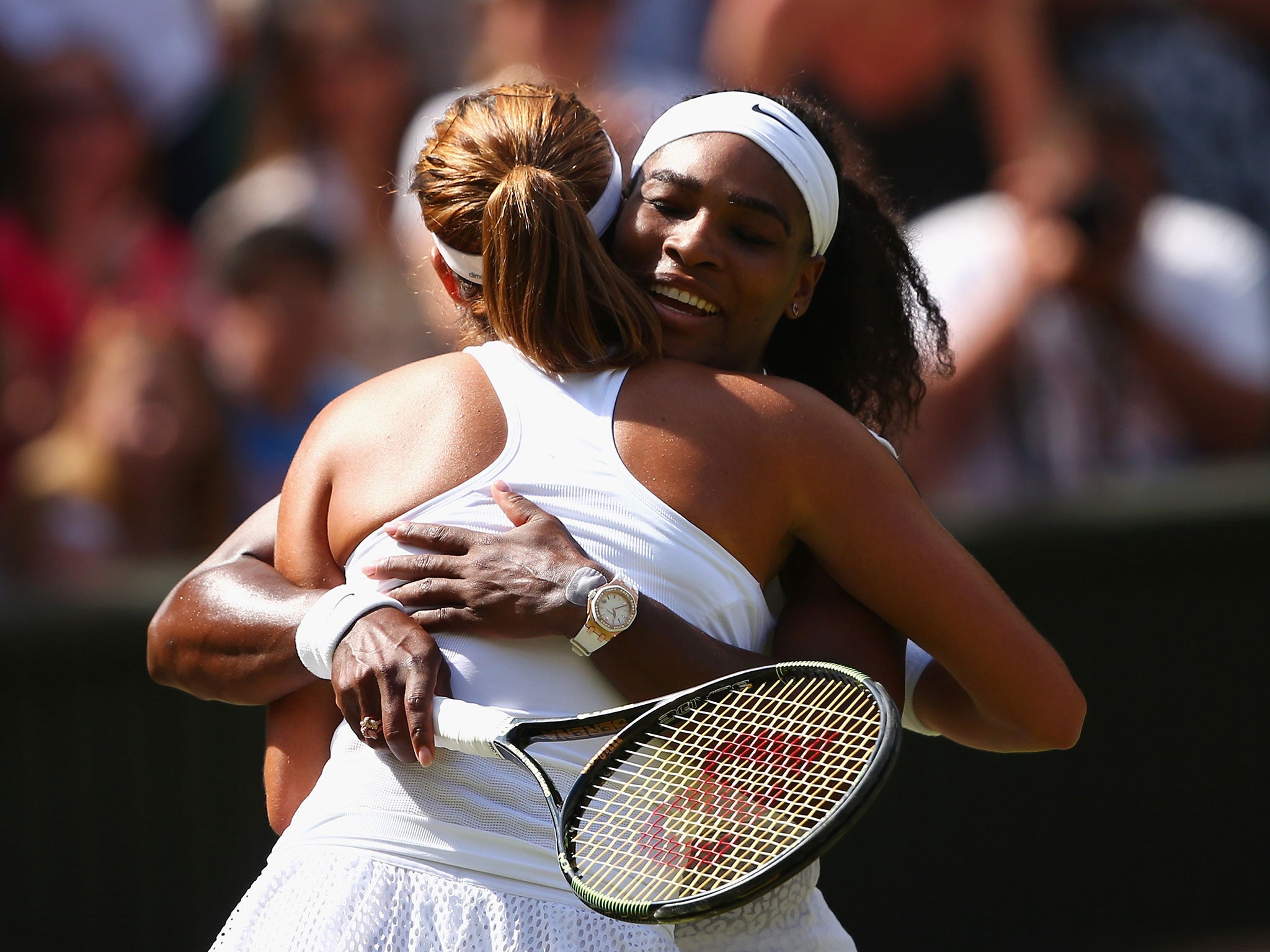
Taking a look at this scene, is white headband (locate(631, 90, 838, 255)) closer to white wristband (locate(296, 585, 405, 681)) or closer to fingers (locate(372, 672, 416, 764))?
white wristband (locate(296, 585, 405, 681))

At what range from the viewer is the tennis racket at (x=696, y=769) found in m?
1.83

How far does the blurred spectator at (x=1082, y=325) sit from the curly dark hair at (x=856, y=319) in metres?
2.92

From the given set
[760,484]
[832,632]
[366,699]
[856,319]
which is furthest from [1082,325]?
[366,699]

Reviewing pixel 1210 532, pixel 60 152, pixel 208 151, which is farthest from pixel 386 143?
pixel 1210 532

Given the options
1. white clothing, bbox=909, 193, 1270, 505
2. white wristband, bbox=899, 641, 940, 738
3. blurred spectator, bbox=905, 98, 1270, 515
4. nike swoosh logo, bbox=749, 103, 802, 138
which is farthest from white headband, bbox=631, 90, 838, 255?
white clothing, bbox=909, 193, 1270, 505

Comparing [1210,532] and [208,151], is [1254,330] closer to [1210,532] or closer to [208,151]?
[1210,532]

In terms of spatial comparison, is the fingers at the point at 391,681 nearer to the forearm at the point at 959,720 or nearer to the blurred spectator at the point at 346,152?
the forearm at the point at 959,720

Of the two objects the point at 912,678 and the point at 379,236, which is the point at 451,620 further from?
the point at 379,236

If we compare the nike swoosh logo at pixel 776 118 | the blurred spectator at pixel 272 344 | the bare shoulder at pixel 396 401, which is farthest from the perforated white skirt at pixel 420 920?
the blurred spectator at pixel 272 344

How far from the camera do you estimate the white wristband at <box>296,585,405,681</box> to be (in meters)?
2.00

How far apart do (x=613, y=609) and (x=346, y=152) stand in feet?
14.6

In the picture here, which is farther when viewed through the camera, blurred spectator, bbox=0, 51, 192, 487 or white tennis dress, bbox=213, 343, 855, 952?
blurred spectator, bbox=0, 51, 192, 487

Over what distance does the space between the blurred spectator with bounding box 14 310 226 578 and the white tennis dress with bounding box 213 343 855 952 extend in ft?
10.7

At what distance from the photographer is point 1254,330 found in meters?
6.12
